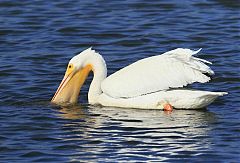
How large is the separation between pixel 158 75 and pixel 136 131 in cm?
105

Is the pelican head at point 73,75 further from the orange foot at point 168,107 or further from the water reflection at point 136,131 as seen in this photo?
the orange foot at point 168,107

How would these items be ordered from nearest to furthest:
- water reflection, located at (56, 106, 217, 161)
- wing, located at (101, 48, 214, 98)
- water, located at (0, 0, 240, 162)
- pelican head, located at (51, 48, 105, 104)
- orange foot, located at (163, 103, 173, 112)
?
water reflection, located at (56, 106, 217, 161)
water, located at (0, 0, 240, 162)
wing, located at (101, 48, 214, 98)
orange foot, located at (163, 103, 173, 112)
pelican head, located at (51, 48, 105, 104)

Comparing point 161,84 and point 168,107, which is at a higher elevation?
point 161,84

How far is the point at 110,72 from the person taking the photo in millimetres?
12844

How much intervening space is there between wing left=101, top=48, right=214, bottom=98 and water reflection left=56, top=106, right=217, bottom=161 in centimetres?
26

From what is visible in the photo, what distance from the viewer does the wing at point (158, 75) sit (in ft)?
35.2

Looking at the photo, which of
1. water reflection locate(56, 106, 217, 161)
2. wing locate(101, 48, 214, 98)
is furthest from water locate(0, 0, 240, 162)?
wing locate(101, 48, 214, 98)

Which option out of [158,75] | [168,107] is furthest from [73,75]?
[168,107]

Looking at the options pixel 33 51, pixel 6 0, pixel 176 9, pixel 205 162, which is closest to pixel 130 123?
pixel 205 162

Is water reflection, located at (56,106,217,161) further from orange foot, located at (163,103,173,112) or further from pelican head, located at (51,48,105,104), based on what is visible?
pelican head, located at (51,48,105,104)

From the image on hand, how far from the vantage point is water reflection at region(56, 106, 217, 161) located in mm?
9203

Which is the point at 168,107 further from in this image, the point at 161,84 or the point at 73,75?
the point at 73,75

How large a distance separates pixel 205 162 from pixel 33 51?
568cm

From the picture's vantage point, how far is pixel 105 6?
17.0 metres
